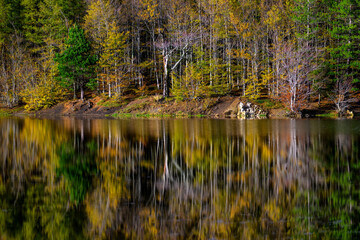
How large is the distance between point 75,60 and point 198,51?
19.2 m

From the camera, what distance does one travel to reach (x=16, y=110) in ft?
183

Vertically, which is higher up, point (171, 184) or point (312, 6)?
point (312, 6)

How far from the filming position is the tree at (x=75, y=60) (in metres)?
50.4

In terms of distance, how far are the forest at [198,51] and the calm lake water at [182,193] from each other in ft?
92.3

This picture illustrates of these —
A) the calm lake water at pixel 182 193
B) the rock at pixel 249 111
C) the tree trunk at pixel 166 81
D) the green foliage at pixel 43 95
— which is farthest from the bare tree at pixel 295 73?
the green foliage at pixel 43 95

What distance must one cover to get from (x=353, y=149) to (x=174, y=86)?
3283 centimetres

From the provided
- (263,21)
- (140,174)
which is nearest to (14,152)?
(140,174)

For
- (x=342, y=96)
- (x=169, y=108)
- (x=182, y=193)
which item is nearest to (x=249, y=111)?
(x=342, y=96)

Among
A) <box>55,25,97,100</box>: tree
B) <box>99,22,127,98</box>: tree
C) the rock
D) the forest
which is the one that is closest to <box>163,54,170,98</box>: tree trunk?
the forest

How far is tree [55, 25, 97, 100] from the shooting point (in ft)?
165

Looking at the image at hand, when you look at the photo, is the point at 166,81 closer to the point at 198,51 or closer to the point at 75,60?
the point at 198,51

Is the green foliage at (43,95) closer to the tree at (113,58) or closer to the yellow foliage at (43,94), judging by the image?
the yellow foliage at (43,94)

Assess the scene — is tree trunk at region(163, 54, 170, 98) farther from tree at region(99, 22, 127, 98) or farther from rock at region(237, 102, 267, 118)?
rock at region(237, 102, 267, 118)

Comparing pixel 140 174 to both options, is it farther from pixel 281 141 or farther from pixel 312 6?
pixel 312 6
